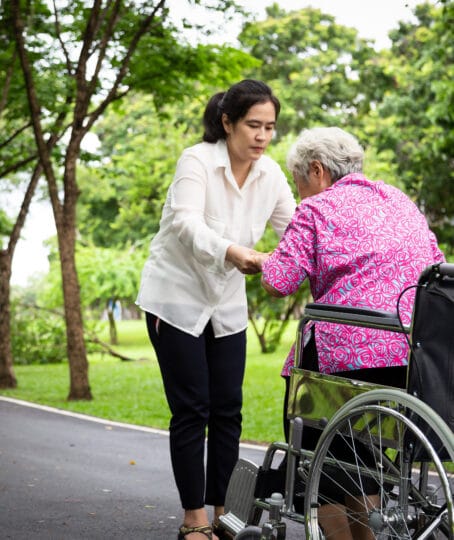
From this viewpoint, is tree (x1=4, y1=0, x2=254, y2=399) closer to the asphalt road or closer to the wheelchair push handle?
the asphalt road

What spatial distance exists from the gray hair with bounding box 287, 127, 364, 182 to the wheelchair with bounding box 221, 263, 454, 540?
0.62 meters

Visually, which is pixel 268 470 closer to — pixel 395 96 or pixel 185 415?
pixel 185 415

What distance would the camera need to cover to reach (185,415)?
4.59m

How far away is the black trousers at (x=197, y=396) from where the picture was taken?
15.0ft

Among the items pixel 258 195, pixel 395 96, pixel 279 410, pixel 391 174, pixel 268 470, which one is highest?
pixel 395 96

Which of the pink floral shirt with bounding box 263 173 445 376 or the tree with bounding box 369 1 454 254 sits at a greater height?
the tree with bounding box 369 1 454 254

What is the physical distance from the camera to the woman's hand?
13.3 ft

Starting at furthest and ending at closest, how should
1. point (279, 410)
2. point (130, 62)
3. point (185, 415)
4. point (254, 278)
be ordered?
point (254, 278) < point (130, 62) < point (279, 410) < point (185, 415)

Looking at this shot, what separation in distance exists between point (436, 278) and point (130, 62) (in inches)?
452

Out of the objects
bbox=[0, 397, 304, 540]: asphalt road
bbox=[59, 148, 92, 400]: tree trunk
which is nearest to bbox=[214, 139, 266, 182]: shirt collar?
bbox=[0, 397, 304, 540]: asphalt road

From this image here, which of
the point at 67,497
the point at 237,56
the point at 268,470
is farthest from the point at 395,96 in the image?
the point at 268,470

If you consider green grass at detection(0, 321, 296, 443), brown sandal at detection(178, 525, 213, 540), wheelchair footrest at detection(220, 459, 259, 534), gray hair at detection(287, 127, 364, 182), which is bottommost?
green grass at detection(0, 321, 296, 443)

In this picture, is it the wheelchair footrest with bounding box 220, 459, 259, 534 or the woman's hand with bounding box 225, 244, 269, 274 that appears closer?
the wheelchair footrest with bounding box 220, 459, 259, 534

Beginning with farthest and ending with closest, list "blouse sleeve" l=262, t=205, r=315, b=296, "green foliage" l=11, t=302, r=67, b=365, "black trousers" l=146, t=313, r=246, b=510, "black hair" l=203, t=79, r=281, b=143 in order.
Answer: "green foliage" l=11, t=302, r=67, b=365
"black trousers" l=146, t=313, r=246, b=510
"black hair" l=203, t=79, r=281, b=143
"blouse sleeve" l=262, t=205, r=315, b=296
